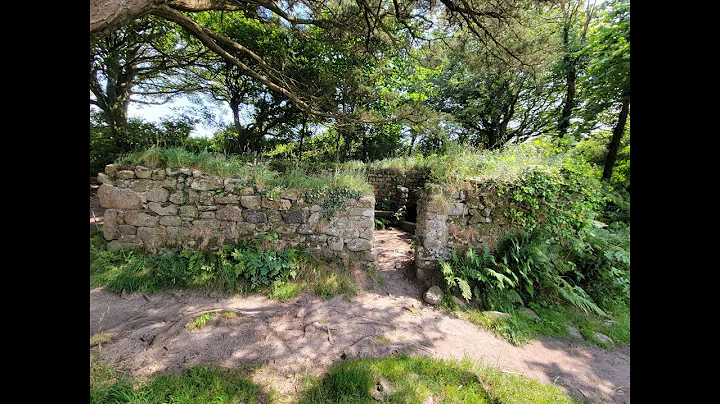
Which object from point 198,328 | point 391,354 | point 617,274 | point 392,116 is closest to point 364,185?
point 392,116

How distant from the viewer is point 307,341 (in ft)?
9.18

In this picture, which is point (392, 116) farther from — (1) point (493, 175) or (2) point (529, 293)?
(2) point (529, 293)

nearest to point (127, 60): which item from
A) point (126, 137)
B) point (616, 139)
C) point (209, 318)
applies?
point (126, 137)

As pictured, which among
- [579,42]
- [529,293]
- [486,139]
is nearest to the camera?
[529,293]

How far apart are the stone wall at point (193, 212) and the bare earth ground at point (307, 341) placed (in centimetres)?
105

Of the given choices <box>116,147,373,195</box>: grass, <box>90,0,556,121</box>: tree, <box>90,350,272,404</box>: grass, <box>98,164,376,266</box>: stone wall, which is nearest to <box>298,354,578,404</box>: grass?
<box>90,350,272,404</box>: grass

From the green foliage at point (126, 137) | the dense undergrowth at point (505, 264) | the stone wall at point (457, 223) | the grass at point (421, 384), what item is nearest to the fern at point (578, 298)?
the dense undergrowth at point (505, 264)

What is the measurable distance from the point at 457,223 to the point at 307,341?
3.24 metres

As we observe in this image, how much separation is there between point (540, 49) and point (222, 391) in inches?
267

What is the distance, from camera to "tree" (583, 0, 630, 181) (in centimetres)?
636

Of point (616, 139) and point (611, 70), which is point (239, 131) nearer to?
point (611, 70)

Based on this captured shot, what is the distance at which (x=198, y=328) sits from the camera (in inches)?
111

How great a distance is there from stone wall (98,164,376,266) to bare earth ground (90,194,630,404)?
3.45 feet
